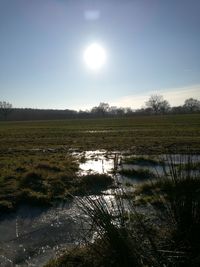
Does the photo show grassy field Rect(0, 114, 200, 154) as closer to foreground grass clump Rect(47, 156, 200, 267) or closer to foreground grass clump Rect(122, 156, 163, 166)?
foreground grass clump Rect(47, 156, 200, 267)

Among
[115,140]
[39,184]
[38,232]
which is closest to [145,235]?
[38,232]

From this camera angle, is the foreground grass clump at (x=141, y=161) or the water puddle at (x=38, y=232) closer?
the water puddle at (x=38, y=232)

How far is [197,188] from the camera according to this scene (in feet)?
16.6

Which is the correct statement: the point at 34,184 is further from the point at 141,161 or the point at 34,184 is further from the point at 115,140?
the point at 115,140

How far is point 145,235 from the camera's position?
4.31 metres

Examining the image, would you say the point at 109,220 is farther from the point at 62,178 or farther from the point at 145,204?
the point at 62,178

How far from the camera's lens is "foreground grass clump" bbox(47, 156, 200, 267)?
4055 mm

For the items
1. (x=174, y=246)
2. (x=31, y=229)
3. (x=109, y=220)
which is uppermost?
(x=109, y=220)

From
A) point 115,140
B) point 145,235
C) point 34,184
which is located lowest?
point 115,140

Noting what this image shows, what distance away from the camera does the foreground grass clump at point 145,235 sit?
4.05 metres

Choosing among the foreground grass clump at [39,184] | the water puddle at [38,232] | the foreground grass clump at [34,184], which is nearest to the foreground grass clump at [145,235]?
the water puddle at [38,232]

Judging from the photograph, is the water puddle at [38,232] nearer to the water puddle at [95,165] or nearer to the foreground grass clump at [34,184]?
the foreground grass clump at [34,184]

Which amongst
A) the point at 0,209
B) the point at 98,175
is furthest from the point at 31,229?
the point at 98,175

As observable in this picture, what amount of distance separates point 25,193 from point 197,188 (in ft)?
21.7
